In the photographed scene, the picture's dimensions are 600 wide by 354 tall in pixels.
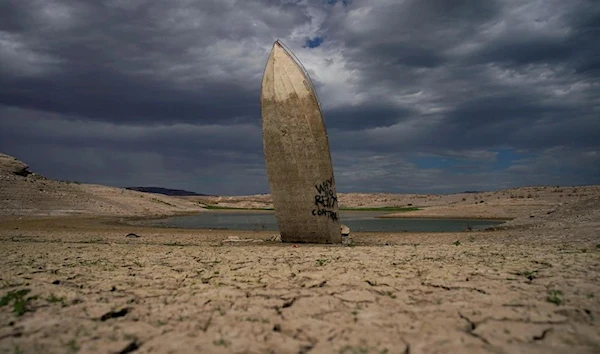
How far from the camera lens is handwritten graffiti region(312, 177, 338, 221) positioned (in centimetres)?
1529

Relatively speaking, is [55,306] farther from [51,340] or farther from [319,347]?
[319,347]

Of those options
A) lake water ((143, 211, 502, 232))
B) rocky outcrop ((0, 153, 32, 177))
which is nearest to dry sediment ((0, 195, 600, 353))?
lake water ((143, 211, 502, 232))

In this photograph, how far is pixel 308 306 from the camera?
19.1ft

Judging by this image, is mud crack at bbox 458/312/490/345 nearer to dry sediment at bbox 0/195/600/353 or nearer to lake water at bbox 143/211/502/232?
dry sediment at bbox 0/195/600/353

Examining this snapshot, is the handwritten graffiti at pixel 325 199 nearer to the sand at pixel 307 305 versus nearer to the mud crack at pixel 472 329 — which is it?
the sand at pixel 307 305

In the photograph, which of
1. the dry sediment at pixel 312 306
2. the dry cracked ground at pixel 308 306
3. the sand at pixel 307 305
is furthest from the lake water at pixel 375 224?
the dry cracked ground at pixel 308 306

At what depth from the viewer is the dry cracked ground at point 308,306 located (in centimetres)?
451

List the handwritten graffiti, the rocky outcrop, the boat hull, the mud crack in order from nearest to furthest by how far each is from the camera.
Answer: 1. the mud crack
2. the boat hull
3. the handwritten graffiti
4. the rocky outcrop

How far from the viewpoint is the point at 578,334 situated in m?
4.54

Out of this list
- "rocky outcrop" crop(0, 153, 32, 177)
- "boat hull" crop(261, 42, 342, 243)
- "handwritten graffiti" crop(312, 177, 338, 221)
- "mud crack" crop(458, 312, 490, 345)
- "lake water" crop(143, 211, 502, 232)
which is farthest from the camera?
"rocky outcrop" crop(0, 153, 32, 177)

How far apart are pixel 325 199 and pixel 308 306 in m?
9.59

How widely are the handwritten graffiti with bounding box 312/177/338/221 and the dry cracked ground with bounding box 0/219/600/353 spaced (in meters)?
6.26

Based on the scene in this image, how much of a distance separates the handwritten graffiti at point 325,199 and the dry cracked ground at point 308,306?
6.26 metres

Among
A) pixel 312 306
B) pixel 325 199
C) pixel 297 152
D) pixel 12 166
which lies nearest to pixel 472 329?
pixel 312 306
